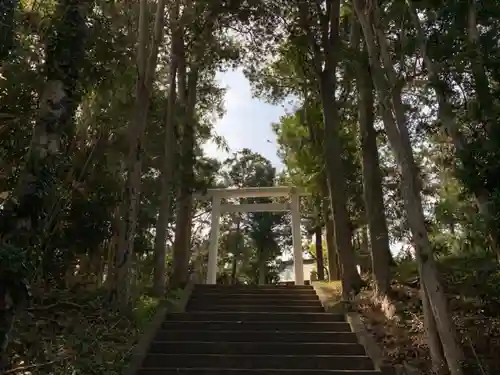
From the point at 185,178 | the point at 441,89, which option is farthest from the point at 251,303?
the point at 441,89

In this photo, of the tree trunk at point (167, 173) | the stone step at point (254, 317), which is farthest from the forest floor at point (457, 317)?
the tree trunk at point (167, 173)

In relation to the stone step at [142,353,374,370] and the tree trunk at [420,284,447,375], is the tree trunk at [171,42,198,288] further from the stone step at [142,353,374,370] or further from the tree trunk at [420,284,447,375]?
the tree trunk at [420,284,447,375]

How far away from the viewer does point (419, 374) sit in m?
5.10

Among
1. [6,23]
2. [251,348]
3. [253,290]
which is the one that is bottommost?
[251,348]

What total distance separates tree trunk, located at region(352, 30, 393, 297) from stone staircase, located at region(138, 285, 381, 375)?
886mm

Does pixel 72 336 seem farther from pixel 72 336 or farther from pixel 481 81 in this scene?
pixel 481 81

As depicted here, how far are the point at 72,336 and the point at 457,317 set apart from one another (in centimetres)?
417

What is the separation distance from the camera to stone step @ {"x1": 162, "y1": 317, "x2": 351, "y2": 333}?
704cm

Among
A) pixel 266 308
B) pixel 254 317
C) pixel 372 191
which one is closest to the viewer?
pixel 254 317

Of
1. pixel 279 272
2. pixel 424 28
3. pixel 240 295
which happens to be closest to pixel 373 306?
pixel 240 295

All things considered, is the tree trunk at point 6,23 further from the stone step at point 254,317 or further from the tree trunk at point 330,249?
the tree trunk at point 330,249

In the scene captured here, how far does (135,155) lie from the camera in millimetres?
7102

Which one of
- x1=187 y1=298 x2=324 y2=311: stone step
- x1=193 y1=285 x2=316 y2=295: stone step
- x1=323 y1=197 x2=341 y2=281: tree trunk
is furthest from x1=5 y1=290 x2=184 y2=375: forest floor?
x1=323 y1=197 x2=341 y2=281: tree trunk

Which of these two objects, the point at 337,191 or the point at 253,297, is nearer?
the point at 337,191
